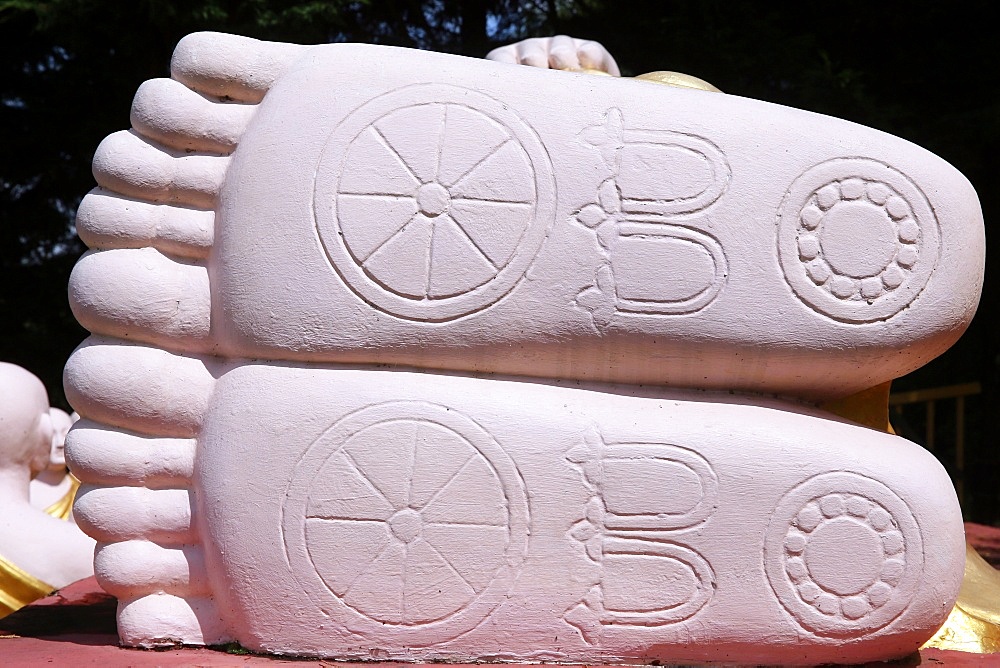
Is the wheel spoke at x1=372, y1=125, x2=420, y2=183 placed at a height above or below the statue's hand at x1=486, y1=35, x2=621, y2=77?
below

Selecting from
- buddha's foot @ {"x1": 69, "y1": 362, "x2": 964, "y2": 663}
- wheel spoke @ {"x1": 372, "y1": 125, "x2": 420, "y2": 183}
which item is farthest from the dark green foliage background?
buddha's foot @ {"x1": 69, "y1": 362, "x2": 964, "y2": 663}

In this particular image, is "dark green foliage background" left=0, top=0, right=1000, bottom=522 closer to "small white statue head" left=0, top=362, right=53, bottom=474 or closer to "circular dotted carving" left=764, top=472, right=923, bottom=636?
"small white statue head" left=0, top=362, right=53, bottom=474

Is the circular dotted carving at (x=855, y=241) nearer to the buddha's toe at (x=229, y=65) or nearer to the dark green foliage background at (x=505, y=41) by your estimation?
the buddha's toe at (x=229, y=65)

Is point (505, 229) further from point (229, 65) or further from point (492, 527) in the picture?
point (229, 65)

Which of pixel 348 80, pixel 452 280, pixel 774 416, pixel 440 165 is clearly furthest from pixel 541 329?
pixel 348 80

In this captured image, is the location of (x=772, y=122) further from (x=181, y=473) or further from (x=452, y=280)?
(x=181, y=473)

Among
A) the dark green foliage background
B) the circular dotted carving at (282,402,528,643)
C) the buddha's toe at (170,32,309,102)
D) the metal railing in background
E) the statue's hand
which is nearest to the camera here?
the circular dotted carving at (282,402,528,643)

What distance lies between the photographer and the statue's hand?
350cm

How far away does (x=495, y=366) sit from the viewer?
271cm

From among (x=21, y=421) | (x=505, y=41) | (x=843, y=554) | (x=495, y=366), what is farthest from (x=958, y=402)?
Answer: (x=21, y=421)

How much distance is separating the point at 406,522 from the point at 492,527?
217 millimetres

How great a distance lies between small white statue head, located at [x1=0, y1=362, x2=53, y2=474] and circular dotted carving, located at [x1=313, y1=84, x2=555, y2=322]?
6.65ft

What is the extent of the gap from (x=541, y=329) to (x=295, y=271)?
66 cm

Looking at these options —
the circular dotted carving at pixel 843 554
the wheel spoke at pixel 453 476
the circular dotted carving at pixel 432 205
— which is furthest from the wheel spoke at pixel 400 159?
the circular dotted carving at pixel 843 554
